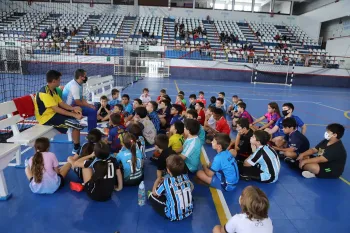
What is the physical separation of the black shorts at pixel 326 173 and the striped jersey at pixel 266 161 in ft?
3.32

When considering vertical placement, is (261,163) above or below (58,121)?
below

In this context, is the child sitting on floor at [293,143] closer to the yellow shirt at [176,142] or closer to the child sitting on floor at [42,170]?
the yellow shirt at [176,142]

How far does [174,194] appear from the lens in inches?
109

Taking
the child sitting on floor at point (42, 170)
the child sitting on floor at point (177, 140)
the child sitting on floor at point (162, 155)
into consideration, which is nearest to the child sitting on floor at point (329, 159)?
the child sitting on floor at point (177, 140)

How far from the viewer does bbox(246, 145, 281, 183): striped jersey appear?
3.71 metres

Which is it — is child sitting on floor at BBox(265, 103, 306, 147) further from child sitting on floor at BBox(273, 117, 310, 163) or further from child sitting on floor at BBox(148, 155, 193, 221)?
child sitting on floor at BBox(148, 155, 193, 221)

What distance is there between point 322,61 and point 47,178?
2576cm

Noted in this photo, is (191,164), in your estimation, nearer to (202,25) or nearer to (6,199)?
(6,199)

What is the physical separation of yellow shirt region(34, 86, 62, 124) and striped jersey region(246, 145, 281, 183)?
3673 mm

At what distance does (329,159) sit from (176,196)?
2931 mm

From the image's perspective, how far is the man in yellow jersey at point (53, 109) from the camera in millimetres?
4336

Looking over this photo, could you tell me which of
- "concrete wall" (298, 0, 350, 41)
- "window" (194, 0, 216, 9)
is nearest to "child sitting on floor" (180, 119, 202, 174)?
"concrete wall" (298, 0, 350, 41)

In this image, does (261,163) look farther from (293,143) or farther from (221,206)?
(293,143)

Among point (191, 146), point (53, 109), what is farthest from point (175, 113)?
point (53, 109)
